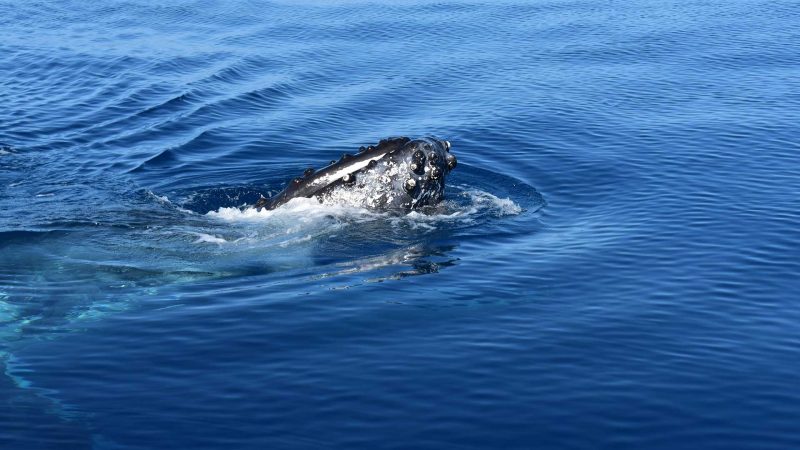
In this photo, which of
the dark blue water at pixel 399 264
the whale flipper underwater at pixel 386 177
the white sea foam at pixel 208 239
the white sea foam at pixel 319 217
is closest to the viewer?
the dark blue water at pixel 399 264

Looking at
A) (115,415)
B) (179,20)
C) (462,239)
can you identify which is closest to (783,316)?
(462,239)

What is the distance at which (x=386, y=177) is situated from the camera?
18.3 metres

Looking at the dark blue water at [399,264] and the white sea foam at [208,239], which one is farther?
the white sea foam at [208,239]

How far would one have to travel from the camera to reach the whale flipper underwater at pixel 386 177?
17969 mm

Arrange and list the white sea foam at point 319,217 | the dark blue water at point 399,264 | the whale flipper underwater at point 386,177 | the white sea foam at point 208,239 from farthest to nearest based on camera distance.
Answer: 1. the white sea foam at point 319,217
2. the white sea foam at point 208,239
3. the whale flipper underwater at point 386,177
4. the dark blue water at point 399,264

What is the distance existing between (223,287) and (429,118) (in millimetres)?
15382

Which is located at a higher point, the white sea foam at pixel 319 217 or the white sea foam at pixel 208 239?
the white sea foam at pixel 319 217

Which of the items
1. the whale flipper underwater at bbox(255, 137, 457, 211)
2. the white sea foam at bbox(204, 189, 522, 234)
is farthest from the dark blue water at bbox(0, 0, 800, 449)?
the whale flipper underwater at bbox(255, 137, 457, 211)

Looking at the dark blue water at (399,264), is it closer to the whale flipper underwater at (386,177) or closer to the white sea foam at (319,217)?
the white sea foam at (319,217)

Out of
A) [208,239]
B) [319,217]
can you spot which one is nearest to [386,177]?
[319,217]

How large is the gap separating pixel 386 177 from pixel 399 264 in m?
1.55

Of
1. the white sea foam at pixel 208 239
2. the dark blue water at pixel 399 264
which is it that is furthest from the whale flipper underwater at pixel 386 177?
the white sea foam at pixel 208 239

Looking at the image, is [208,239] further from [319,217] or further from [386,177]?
[386,177]

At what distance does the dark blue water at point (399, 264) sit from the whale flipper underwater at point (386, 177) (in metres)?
0.40
